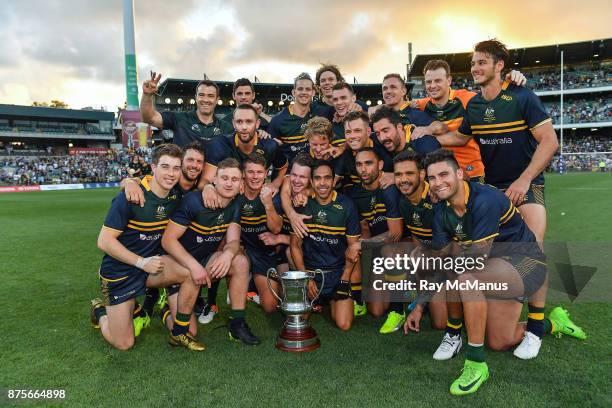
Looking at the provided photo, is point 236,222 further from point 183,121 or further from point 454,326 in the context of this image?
point 454,326

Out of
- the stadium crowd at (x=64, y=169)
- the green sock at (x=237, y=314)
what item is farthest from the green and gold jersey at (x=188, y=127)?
the stadium crowd at (x=64, y=169)

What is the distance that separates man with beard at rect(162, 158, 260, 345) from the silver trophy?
331mm

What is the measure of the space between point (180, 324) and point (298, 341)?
1.07 m

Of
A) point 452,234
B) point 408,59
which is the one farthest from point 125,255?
point 408,59

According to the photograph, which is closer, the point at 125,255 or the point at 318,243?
the point at 125,255

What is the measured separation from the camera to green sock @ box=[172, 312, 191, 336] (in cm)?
387

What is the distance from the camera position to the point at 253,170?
465 centimetres

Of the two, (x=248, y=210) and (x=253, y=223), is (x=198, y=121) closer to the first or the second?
(x=248, y=210)

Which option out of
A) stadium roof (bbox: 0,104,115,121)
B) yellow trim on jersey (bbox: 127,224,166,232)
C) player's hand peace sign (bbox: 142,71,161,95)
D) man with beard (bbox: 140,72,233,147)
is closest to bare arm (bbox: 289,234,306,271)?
yellow trim on jersey (bbox: 127,224,166,232)

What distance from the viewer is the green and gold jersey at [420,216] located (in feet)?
13.5

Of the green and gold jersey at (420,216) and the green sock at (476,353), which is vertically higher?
the green and gold jersey at (420,216)

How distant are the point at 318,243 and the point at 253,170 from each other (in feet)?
3.41

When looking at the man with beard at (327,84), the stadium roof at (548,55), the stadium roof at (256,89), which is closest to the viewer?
the man with beard at (327,84)

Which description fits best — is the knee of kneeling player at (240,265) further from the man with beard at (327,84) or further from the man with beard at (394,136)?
the man with beard at (327,84)
